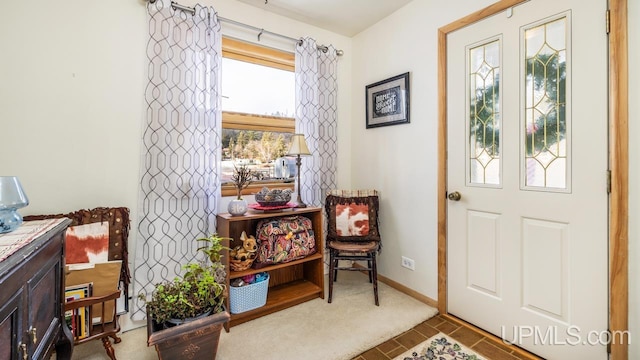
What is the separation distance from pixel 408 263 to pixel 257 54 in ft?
7.41

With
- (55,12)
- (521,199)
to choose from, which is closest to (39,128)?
(55,12)

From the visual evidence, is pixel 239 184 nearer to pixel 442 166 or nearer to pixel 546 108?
pixel 442 166

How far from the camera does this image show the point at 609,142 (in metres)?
1.48

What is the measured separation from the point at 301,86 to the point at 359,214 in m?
1.27

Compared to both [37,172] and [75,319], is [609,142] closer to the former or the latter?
[75,319]

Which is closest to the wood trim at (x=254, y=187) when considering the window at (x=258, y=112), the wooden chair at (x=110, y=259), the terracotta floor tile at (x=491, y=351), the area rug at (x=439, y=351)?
the window at (x=258, y=112)

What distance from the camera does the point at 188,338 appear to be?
4.99ft

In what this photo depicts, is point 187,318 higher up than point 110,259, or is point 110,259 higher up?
point 110,259

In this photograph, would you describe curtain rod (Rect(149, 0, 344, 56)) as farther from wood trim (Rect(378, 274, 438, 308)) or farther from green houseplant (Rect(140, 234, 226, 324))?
wood trim (Rect(378, 274, 438, 308))

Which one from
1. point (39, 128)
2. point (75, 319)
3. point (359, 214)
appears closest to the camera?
point (75, 319)

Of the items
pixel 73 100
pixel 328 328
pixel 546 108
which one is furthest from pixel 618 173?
pixel 73 100

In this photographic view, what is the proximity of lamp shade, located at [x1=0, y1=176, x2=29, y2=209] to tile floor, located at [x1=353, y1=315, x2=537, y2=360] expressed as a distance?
1.82 m

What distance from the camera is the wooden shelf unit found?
2121 millimetres

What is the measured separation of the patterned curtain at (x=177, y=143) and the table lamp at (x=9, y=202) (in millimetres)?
864
